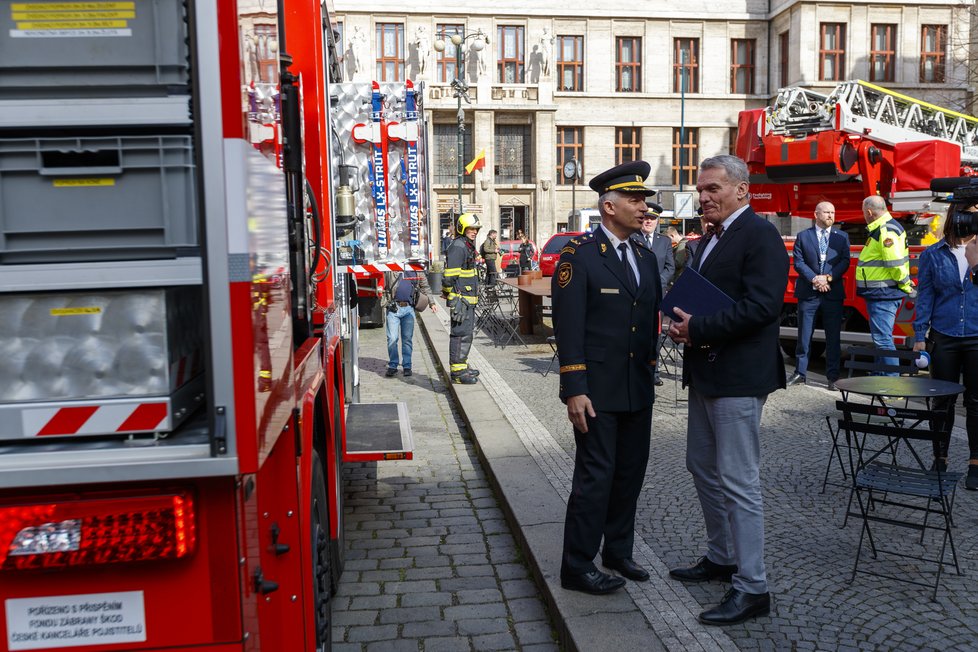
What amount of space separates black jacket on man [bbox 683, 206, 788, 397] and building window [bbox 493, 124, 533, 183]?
4497 centimetres

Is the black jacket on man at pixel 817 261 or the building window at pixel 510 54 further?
the building window at pixel 510 54

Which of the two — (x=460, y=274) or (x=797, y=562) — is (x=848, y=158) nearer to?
(x=460, y=274)

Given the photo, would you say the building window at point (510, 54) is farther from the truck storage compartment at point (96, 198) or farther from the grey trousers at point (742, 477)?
the truck storage compartment at point (96, 198)

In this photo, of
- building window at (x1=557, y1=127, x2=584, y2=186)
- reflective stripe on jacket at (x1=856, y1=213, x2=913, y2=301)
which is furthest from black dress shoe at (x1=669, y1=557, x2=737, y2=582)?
building window at (x1=557, y1=127, x2=584, y2=186)

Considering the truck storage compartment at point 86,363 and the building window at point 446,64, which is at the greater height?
the building window at point 446,64

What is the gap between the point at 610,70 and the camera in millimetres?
49812

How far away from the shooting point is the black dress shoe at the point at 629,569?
4352 millimetres

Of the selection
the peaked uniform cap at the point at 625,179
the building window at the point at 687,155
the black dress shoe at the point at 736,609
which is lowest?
the black dress shoe at the point at 736,609

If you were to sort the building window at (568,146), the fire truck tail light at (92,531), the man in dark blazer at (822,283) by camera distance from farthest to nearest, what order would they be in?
the building window at (568,146), the man in dark blazer at (822,283), the fire truck tail light at (92,531)

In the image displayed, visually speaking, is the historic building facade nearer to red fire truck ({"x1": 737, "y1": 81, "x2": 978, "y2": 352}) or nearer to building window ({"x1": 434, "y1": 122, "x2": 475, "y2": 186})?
building window ({"x1": 434, "y1": 122, "x2": 475, "y2": 186})

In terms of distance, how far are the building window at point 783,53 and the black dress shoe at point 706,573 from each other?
49.7m

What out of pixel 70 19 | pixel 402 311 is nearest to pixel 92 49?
pixel 70 19

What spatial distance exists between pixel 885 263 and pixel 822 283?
0.68 meters

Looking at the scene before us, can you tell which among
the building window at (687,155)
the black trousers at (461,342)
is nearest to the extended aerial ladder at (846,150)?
the black trousers at (461,342)
